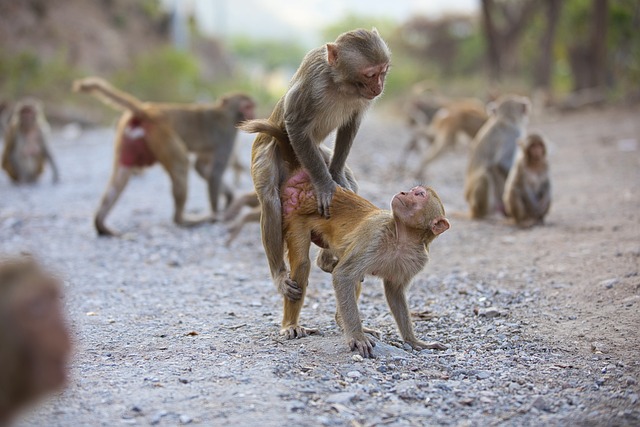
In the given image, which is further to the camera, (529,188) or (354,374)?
(529,188)

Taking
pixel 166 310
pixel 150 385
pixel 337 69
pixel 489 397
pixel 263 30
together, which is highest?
pixel 337 69

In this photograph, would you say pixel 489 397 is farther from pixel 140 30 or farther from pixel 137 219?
pixel 140 30

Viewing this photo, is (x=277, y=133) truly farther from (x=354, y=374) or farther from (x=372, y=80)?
(x=354, y=374)

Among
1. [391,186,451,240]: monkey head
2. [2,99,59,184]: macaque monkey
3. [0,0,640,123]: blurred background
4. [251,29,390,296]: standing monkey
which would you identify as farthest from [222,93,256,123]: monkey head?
[0,0,640,123]: blurred background

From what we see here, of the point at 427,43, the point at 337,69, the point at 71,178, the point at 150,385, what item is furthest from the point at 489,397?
the point at 427,43

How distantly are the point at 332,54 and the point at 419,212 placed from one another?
1111 millimetres

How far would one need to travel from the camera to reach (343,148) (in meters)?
5.10

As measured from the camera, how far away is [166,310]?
229 inches

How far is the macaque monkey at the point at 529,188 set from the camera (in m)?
9.16

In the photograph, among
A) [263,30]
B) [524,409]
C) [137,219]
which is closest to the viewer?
[524,409]

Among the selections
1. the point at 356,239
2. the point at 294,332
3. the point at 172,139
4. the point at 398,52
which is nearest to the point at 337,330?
the point at 294,332

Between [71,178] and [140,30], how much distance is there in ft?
70.3

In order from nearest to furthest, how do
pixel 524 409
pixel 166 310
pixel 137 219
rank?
1. pixel 524 409
2. pixel 166 310
3. pixel 137 219

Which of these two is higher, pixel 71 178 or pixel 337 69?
pixel 337 69
